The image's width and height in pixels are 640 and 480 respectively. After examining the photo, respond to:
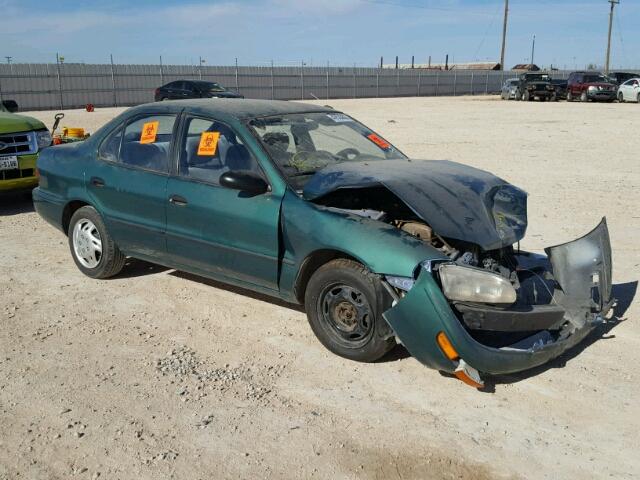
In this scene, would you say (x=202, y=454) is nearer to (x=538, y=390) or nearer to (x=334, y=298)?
(x=334, y=298)

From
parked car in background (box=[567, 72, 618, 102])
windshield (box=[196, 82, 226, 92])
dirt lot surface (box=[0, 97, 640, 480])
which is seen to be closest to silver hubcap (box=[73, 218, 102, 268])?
dirt lot surface (box=[0, 97, 640, 480])

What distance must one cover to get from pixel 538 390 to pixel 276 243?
1.95 metres

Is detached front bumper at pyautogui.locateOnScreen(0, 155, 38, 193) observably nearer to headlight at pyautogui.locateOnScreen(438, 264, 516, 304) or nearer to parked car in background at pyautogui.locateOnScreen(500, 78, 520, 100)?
headlight at pyautogui.locateOnScreen(438, 264, 516, 304)

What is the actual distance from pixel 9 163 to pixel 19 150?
26 cm

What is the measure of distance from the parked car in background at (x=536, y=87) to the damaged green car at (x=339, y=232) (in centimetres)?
3533

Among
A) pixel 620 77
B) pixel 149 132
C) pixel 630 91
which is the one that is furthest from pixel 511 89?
pixel 149 132

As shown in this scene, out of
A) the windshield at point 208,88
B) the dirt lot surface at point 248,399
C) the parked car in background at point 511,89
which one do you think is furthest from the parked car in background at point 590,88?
the dirt lot surface at point 248,399

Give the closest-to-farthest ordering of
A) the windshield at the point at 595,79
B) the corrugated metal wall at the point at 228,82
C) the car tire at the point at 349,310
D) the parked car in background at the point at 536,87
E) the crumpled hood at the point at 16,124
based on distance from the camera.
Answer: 1. the car tire at the point at 349,310
2. the crumpled hood at the point at 16,124
3. the corrugated metal wall at the point at 228,82
4. the windshield at the point at 595,79
5. the parked car in background at the point at 536,87

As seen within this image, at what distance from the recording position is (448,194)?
447cm

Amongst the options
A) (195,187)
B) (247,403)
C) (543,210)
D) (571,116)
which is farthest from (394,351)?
(571,116)

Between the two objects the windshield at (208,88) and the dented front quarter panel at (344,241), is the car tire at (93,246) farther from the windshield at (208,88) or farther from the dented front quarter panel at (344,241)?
the windshield at (208,88)

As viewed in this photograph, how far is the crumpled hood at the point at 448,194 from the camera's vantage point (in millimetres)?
4203

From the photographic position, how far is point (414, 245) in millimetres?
4164

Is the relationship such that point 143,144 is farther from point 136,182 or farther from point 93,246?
point 93,246
